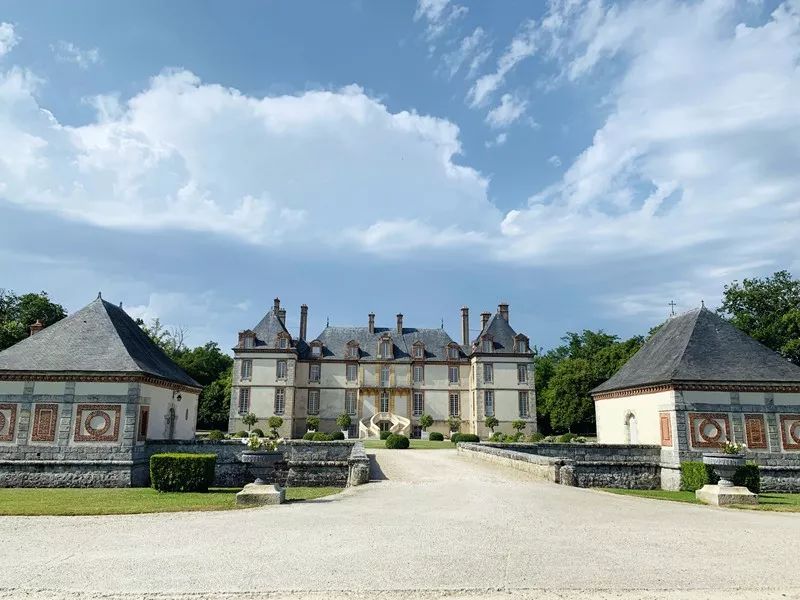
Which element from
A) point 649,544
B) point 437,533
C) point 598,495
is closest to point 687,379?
point 598,495

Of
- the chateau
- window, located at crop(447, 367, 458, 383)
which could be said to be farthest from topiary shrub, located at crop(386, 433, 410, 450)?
window, located at crop(447, 367, 458, 383)

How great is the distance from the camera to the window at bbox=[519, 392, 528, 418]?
43500 mm

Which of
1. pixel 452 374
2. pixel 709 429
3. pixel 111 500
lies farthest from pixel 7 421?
pixel 452 374

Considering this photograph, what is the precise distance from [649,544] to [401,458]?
48.9 ft

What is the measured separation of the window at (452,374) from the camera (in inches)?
1795

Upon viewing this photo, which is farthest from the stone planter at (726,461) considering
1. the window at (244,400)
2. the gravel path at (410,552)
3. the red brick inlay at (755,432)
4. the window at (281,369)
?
the window at (244,400)

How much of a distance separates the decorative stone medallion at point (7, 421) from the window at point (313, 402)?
2766 cm

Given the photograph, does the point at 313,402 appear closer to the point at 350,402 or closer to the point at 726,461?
the point at 350,402

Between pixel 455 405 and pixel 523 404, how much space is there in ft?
17.6

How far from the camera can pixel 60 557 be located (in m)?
7.41

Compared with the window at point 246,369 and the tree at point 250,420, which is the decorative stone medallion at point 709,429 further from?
the window at point 246,369

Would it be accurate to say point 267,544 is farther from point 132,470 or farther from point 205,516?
point 132,470

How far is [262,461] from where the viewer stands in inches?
693

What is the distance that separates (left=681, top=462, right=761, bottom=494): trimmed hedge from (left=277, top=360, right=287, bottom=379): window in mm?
31130
